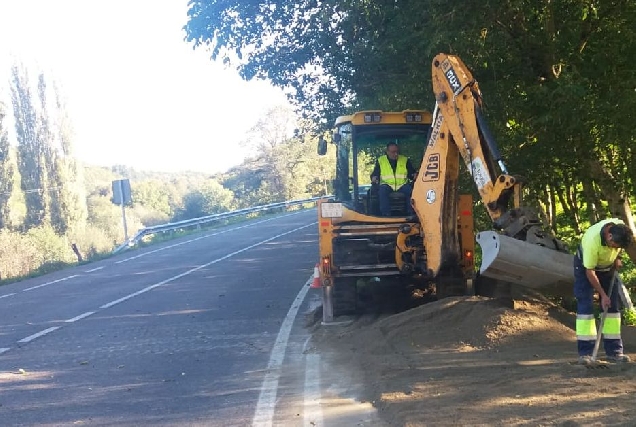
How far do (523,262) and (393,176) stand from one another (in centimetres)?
304

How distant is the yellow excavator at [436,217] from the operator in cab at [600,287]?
586 millimetres

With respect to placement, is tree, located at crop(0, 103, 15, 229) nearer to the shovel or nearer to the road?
the road

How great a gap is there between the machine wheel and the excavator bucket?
2.72 m

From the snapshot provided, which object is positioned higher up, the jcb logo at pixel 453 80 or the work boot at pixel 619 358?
the jcb logo at pixel 453 80

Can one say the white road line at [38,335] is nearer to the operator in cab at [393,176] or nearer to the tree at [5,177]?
the operator in cab at [393,176]

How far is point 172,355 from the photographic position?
845 centimetres

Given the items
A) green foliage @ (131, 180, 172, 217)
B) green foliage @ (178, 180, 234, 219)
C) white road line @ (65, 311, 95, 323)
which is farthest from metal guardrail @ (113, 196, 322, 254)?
green foliage @ (131, 180, 172, 217)

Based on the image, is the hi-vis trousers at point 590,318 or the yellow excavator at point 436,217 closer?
the hi-vis trousers at point 590,318

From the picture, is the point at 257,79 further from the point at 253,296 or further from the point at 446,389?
the point at 446,389

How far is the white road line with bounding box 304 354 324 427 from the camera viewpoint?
5.70 meters

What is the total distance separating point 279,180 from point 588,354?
192 feet

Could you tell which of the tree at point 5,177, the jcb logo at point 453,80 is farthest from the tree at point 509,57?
the tree at point 5,177

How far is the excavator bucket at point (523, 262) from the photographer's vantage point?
6.87m

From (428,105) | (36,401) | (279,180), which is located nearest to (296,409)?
(36,401)
